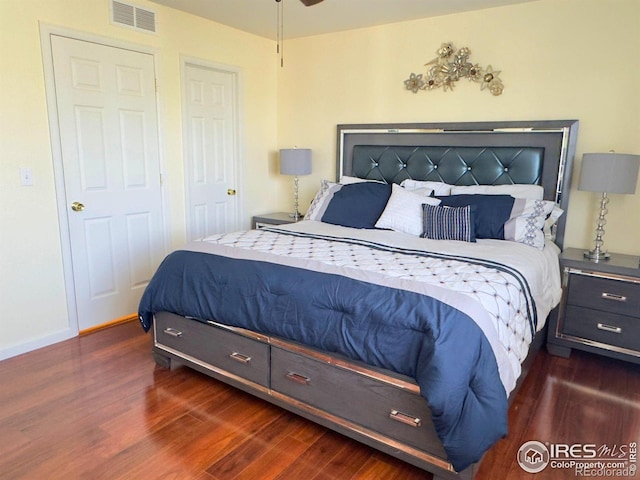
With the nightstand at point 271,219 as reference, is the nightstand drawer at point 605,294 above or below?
below

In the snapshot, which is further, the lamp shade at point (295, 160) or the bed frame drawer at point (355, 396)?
the lamp shade at point (295, 160)

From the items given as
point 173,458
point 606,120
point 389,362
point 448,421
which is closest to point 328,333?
point 389,362

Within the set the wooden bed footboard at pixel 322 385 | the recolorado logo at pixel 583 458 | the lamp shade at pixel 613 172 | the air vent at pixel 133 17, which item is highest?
the air vent at pixel 133 17

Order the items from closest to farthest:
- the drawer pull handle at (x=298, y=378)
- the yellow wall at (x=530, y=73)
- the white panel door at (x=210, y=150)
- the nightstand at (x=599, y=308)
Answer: the drawer pull handle at (x=298, y=378), the nightstand at (x=599, y=308), the yellow wall at (x=530, y=73), the white panel door at (x=210, y=150)

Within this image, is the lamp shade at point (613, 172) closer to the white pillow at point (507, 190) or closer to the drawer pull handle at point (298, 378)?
the white pillow at point (507, 190)

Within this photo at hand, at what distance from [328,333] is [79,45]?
2.58 meters

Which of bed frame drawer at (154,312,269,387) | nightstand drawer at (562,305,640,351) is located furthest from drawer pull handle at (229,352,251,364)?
nightstand drawer at (562,305,640,351)

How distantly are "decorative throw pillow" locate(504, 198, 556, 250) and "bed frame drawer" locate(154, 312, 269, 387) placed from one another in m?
1.73

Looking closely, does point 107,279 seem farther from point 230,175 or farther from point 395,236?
point 395,236

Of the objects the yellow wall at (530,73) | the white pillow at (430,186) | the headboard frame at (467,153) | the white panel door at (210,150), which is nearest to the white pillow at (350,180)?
the headboard frame at (467,153)

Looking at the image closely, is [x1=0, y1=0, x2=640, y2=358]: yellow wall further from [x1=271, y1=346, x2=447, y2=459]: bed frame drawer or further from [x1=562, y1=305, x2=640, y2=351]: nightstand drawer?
[x1=271, y1=346, x2=447, y2=459]: bed frame drawer

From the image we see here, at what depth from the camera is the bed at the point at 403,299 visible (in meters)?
1.69

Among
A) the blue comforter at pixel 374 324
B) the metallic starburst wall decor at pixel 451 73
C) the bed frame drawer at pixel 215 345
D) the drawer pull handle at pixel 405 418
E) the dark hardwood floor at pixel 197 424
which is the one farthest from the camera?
the metallic starburst wall decor at pixel 451 73

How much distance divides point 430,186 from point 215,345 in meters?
2.00
